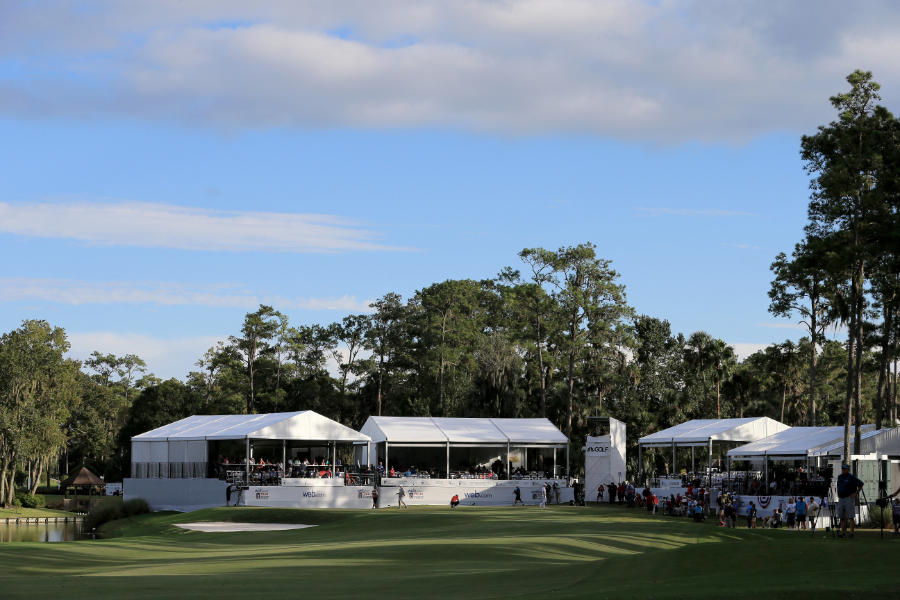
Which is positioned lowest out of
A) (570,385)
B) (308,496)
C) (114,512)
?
(114,512)

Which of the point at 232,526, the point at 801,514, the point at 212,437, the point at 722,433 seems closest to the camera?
the point at 801,514

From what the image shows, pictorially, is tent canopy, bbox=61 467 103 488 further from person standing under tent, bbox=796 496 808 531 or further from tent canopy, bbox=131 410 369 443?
person standing under tent, bbox=796 496 808 531

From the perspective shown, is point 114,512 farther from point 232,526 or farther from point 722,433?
point 722,433

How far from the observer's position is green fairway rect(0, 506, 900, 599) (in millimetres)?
16344

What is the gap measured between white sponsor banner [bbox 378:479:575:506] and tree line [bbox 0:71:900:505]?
7.37 meters

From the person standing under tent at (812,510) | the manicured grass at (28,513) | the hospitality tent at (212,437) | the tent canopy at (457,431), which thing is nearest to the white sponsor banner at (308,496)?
the hospitality tent at (212,437)

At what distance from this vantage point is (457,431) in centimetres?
5372

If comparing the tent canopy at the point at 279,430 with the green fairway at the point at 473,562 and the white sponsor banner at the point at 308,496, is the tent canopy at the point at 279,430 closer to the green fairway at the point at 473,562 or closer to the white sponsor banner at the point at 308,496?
the white sponsor banner at the point at 308,496

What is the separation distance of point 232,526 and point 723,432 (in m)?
24.7

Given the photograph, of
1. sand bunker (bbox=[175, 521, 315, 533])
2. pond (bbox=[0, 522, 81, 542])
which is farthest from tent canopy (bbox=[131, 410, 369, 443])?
sand bunker (bbox=[175, 521, 315, 533])

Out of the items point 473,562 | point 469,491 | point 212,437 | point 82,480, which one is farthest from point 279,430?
point 82,480

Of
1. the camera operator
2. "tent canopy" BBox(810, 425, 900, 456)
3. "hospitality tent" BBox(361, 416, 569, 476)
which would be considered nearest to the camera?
the camera operator

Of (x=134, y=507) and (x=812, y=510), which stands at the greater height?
(x=812, y=510)

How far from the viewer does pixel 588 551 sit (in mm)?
24656
